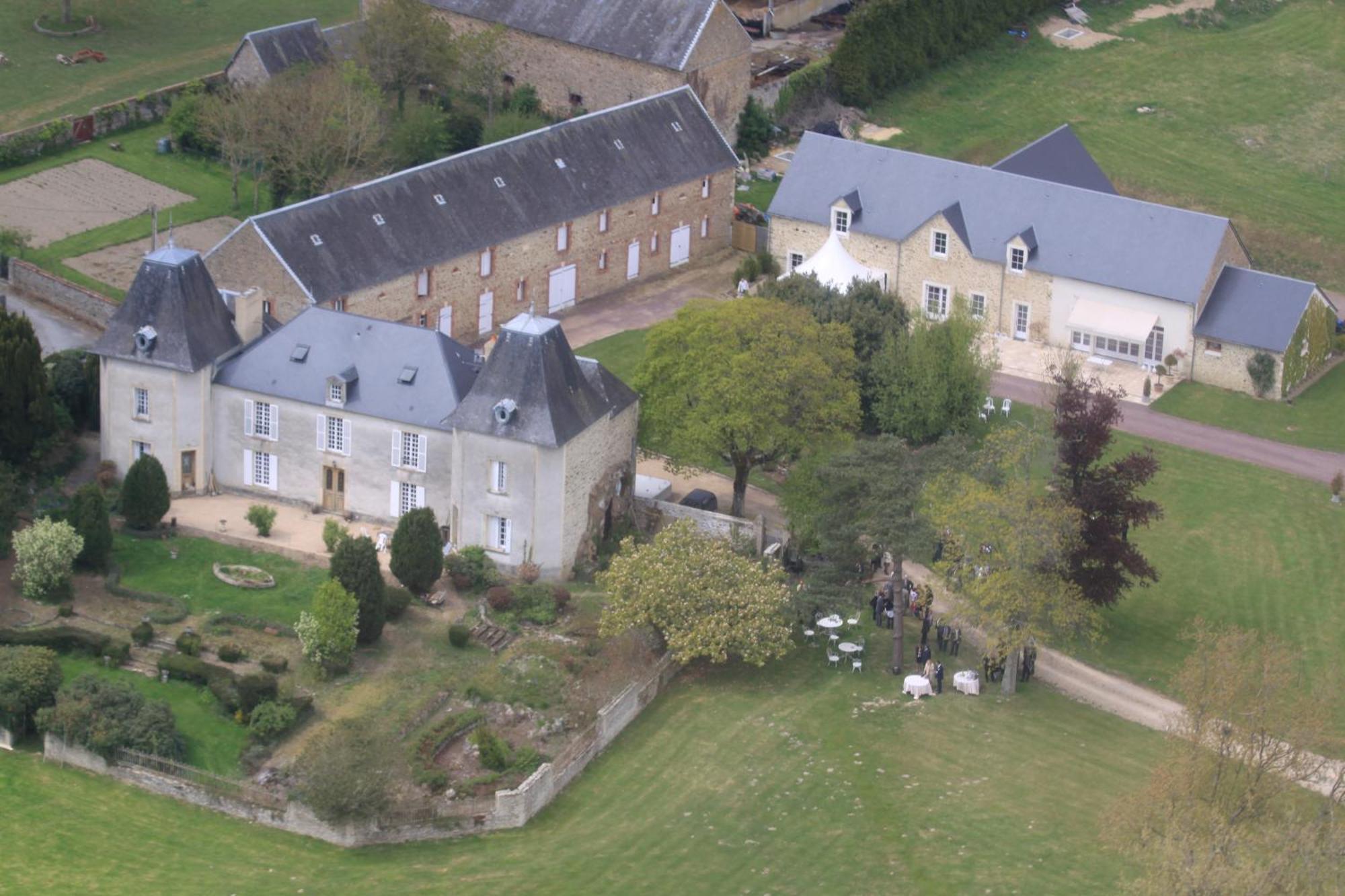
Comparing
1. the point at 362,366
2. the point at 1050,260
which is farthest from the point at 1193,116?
the point at 362,366

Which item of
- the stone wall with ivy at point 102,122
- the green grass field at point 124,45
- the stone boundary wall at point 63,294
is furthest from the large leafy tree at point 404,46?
the stone boundary wall at point 63,294

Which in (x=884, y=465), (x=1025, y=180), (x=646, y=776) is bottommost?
(x=646, y=776)

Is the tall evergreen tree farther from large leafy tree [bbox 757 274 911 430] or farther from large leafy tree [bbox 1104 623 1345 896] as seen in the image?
large leafy tree [bbox 1104 623 1345 896]

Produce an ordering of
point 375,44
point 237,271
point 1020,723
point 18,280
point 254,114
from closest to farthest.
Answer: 1. point 1020,723
2. point 237,271
3. point 18,280
4. point 254,114
5. point 375,44

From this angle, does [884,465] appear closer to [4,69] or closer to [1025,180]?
[1025,180]

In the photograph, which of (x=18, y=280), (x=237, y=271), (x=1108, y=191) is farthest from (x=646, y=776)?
(x=1108, y=191)

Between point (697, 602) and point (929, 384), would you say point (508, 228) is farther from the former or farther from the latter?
point (697, 602)
